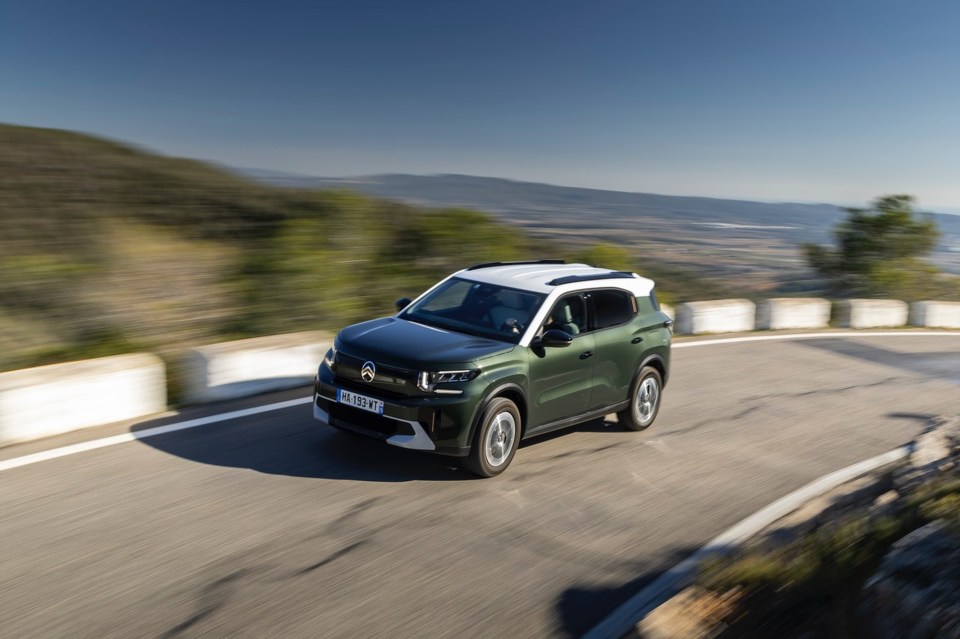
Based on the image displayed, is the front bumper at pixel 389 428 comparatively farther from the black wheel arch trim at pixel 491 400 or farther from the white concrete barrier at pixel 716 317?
the white concrete barrier at pixel 716 317

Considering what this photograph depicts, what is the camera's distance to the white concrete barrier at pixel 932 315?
20.6 metres

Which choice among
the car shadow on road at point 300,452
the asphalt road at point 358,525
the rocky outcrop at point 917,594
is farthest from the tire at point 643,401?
the rocky outcrop at point 917,594

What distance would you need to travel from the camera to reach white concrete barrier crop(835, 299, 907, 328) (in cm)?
1925

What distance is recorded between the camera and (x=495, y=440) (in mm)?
6996

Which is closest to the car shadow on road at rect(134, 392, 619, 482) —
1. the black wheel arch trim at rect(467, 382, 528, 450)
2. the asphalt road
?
the asphalt road

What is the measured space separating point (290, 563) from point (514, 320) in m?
3.06

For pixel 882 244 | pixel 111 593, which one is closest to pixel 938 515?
pixel 111 593

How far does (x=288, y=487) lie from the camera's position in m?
6.50

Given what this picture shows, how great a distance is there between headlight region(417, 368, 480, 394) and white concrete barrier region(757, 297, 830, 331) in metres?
12.4

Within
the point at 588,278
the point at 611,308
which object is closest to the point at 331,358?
the point at 588,278

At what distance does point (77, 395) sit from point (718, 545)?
5.46 metres

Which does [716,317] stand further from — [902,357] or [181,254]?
[181,254]

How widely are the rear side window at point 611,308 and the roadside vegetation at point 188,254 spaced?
5.03 m

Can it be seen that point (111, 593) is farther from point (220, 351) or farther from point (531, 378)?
point (220, 351)
